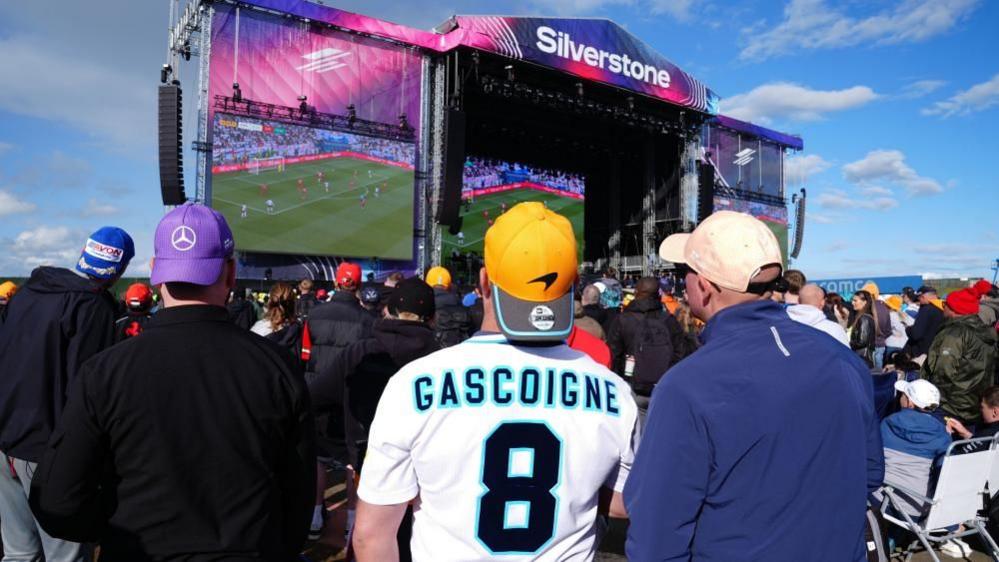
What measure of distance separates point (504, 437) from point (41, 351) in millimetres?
2286

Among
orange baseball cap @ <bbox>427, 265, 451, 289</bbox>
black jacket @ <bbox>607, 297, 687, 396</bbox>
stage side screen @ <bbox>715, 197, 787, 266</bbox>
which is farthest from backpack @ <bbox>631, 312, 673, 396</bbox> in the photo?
stage side screen @ <bbox>715, 197, 787, 266</bbox>

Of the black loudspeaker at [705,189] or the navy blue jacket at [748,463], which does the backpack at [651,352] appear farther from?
the black loudspeaker at [705,189]

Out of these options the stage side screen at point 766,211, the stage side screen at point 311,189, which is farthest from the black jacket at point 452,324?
the stage side screen at point 766,211

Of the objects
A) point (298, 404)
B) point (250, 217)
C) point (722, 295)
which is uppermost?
point (250, 217)

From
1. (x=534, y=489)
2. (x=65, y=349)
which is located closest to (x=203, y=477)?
(x=534, y=489)

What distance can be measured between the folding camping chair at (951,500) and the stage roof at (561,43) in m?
15.6

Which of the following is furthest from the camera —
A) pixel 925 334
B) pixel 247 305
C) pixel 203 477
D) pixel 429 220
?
pixel 429 220

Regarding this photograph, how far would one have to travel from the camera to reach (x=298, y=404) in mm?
1670

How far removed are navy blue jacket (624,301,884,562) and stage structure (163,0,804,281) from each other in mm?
14871

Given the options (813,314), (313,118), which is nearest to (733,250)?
(813,314)

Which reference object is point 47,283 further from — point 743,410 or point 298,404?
point 743,410

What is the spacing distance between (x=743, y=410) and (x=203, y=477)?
1.34 m

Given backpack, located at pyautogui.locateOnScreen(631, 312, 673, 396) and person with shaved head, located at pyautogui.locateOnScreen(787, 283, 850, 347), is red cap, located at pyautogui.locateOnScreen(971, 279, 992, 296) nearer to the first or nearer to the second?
person with shaved head, located at pyautogui.locateOnScreen(787, 283, 850, 347)

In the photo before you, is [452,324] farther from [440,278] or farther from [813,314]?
[813,314]
